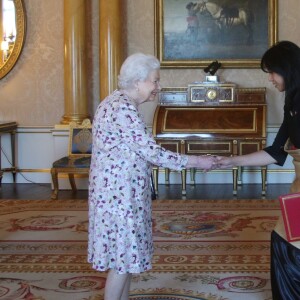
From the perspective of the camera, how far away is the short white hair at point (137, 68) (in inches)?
132

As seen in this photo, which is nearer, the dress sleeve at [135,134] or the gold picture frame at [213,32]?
the dress sleeve at [135,134]

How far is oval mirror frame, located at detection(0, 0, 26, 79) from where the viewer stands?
955 centimetres

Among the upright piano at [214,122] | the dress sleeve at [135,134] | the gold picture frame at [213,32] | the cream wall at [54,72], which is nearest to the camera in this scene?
the dress sleeve at [135,134]

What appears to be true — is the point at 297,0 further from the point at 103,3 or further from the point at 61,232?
the point at 61,232

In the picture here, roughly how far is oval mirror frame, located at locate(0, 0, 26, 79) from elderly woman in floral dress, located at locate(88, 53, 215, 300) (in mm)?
6548

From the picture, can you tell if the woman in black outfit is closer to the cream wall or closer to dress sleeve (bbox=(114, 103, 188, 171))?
dress sleeve (bbox=(114, 103, 188, 171))

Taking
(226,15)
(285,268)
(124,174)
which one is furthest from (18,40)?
(285,268)

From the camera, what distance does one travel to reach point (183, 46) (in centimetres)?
938

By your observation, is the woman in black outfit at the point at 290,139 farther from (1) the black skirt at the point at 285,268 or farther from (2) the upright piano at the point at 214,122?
(2) the upright piano at the point at 214,122

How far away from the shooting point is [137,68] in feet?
11.0

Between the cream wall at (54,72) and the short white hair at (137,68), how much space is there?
6.16 m

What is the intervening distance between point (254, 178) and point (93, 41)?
322 cm

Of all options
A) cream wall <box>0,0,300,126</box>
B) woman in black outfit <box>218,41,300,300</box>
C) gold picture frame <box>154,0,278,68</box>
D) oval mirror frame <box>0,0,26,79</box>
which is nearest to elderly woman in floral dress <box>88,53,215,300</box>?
woman in black outfit <box>218,41,300,300</box>

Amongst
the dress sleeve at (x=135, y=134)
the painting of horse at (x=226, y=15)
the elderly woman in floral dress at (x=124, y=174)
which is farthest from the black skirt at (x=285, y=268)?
the painting of horse at (x=226, y=15)
